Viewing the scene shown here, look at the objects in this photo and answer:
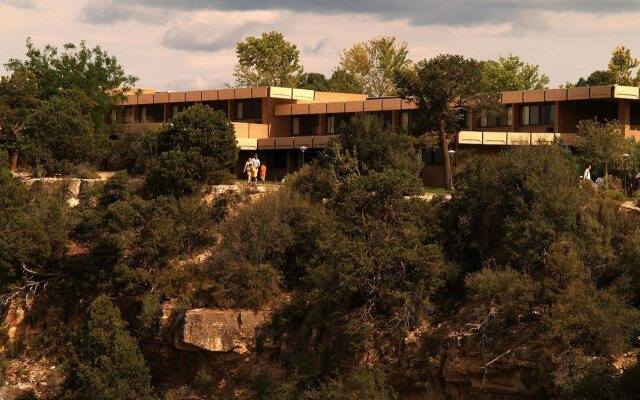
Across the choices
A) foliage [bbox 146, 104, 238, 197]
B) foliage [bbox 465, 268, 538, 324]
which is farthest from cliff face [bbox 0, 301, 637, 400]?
foliage [bbox 146, 104, 238, 197]

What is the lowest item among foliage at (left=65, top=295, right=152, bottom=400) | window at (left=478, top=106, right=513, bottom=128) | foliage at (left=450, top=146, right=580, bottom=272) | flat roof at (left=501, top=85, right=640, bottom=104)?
foliage at (left=65, top=295, right=152, bottom=400)

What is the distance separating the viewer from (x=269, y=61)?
95.9m

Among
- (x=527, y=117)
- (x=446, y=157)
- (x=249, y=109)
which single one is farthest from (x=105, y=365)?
(x=527, y=117)

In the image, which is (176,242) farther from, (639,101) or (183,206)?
(639,101)

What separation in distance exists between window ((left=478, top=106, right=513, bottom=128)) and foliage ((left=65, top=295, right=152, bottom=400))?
23660mm

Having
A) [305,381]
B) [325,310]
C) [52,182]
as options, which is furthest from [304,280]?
[52,182]

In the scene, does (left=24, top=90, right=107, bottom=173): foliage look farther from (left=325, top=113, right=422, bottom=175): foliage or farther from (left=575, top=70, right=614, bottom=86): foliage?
(left=575, top=70, right=614, bottom=86): foliage

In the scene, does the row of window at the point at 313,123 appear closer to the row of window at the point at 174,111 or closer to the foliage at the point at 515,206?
the row of window at the point at 174,111

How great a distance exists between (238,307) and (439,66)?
1425 centimetres

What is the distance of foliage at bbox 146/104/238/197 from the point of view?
55.3 meters

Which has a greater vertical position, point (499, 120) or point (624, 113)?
point (624, 113)

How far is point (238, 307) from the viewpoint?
1928 inches

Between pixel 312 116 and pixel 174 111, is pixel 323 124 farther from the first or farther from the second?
pixel 174 111

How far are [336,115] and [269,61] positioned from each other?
30.3m
